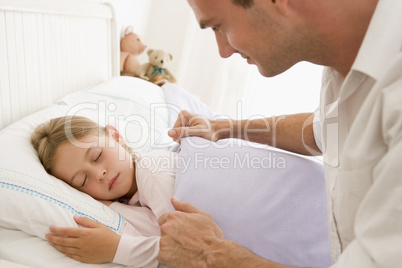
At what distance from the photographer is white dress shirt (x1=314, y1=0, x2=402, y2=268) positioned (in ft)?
2.06

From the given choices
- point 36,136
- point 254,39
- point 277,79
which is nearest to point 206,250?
point 254,39

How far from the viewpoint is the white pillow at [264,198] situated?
1.00 meters

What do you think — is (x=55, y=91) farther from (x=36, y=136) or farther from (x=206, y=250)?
(x=206, y=250)

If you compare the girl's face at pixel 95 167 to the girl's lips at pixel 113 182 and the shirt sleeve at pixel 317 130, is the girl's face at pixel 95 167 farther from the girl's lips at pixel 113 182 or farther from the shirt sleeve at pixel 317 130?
the shirt sleeve at pixel 317 130

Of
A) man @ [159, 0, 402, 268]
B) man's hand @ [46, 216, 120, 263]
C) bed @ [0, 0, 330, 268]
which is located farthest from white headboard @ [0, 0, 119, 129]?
man @ [159, 0, 402, 268]

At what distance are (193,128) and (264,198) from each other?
417 mm

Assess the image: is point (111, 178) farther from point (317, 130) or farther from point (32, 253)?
point (317, 130)

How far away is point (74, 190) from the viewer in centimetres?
118

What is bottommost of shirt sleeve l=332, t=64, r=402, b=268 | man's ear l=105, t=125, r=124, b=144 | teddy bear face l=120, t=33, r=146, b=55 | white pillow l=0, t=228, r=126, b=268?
white pillow l=0, t=228, r=126, b=268

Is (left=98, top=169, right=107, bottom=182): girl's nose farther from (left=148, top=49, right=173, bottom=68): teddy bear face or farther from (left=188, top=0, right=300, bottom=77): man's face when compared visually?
(left=148, top=49, right=173, bottom=68): teddy bear face

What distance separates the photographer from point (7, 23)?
4.39 feet

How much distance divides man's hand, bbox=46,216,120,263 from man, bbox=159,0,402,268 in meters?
0.16

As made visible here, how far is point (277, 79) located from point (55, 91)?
1.68m

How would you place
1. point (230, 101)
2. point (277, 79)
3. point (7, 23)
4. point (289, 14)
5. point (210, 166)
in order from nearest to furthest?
point (289, 14) < point (210, 166) < point (7, 23) < point (277, 79) < point (230, 101)
